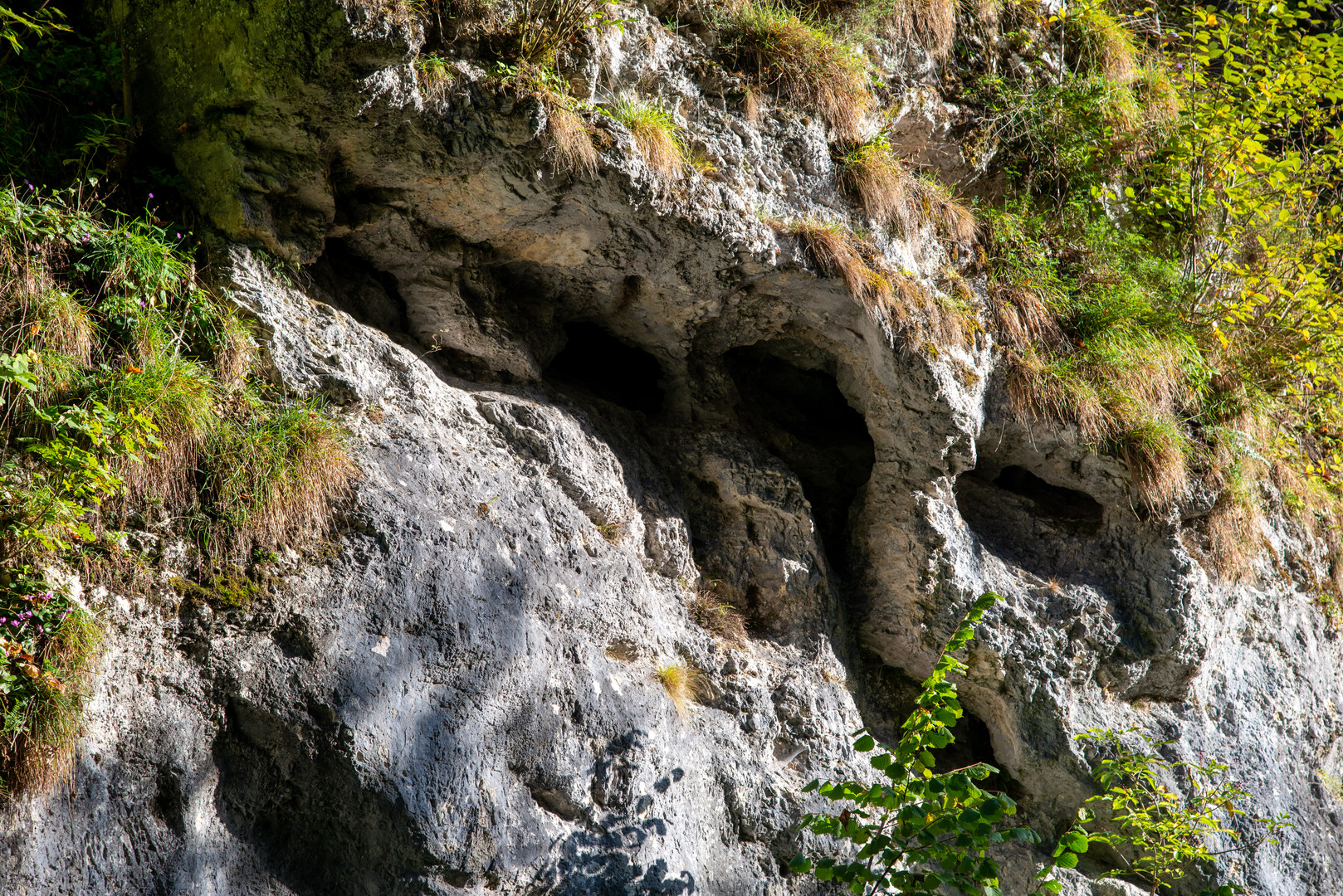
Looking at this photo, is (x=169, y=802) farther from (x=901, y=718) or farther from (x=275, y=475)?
(x=901, y=718)

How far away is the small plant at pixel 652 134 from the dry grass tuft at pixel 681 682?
2.41 metres

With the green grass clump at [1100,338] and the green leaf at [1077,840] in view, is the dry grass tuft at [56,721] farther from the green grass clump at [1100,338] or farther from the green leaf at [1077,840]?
the green grass clump at [1100,338]

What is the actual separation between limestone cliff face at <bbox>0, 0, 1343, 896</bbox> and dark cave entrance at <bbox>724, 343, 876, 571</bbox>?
3cm

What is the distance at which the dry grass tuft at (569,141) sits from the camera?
4277 millimetres

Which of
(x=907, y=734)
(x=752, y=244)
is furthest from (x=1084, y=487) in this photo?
(x=907, y=734)

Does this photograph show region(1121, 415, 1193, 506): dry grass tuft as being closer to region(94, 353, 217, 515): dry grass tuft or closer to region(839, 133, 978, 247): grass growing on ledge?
region(839, 133, 978, 247): grass growing on ledge

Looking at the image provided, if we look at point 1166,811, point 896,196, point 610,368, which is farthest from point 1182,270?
point 610,368

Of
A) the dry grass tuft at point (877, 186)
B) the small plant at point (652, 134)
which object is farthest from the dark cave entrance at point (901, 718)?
the small plant at point (652, 134)

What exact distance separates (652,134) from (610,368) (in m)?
1.55

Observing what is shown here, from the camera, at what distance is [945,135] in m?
6.49

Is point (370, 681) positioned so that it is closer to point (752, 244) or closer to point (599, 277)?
point (599, 277)

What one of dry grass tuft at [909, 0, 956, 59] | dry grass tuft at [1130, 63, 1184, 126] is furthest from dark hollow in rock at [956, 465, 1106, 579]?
dry grass tuft at [1130, 63, 1184, 126]

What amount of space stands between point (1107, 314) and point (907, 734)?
12.6 ft

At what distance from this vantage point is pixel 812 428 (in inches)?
237
